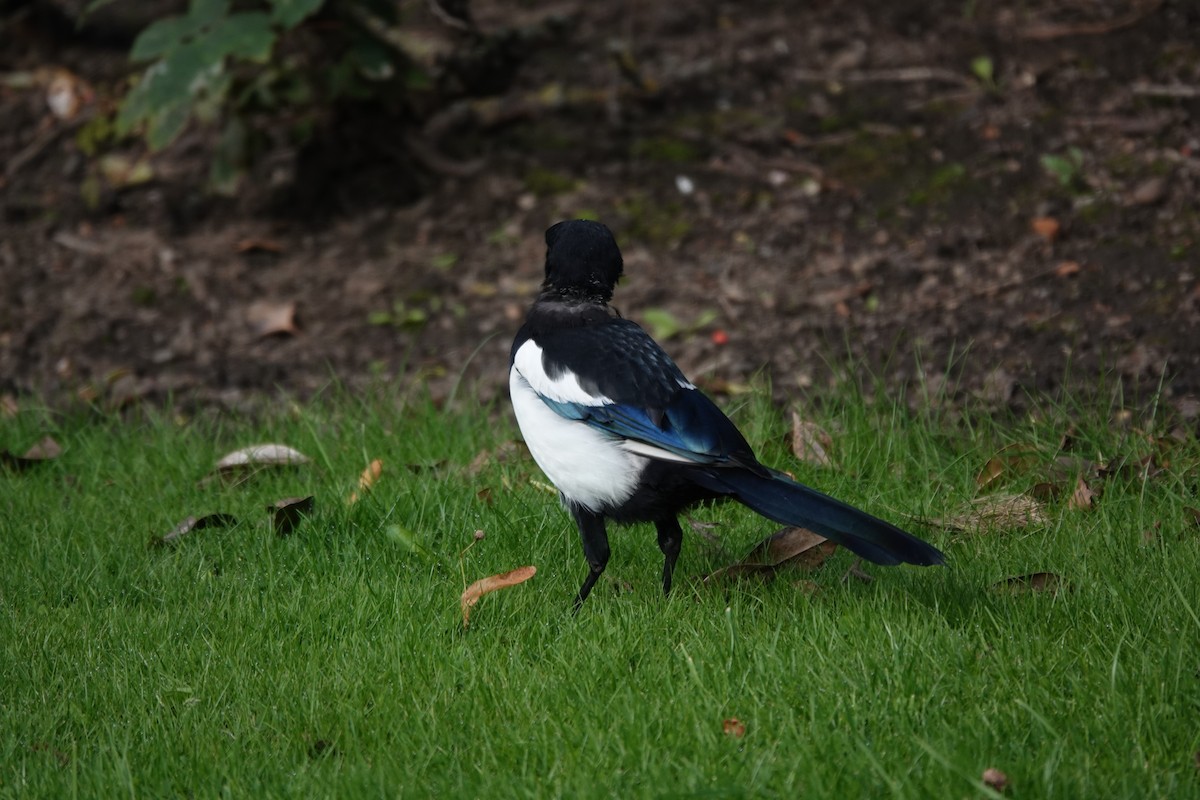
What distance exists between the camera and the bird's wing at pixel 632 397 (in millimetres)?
3135

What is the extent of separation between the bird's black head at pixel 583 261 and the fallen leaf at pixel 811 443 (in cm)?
110

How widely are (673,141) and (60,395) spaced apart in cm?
308

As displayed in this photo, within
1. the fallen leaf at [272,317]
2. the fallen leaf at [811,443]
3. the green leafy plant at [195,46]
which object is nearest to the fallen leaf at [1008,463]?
the fallen leaf at [811,443]

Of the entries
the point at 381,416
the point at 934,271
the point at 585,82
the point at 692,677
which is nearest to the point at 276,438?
the point at 381,416

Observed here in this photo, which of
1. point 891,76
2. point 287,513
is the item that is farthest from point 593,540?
point 891,76

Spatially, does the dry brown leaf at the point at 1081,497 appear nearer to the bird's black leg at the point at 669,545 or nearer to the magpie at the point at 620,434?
the magpie at the point at 620,434

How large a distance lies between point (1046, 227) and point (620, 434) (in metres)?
2.86

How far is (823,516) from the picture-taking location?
2998mm

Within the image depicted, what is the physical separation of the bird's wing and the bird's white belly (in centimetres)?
3

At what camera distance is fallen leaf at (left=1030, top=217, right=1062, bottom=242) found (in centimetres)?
527

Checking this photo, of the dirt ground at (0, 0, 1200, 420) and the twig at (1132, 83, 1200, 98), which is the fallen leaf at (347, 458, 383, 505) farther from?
the twig at (1132, 83, 1200, 98)

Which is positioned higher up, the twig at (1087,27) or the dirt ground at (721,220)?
the twig at (1087,27)

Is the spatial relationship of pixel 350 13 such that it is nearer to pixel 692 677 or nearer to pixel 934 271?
pixel 934 271

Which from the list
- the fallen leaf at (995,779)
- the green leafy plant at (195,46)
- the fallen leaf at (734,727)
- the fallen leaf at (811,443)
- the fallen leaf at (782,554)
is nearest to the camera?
the fallen leaf at (995,779)
